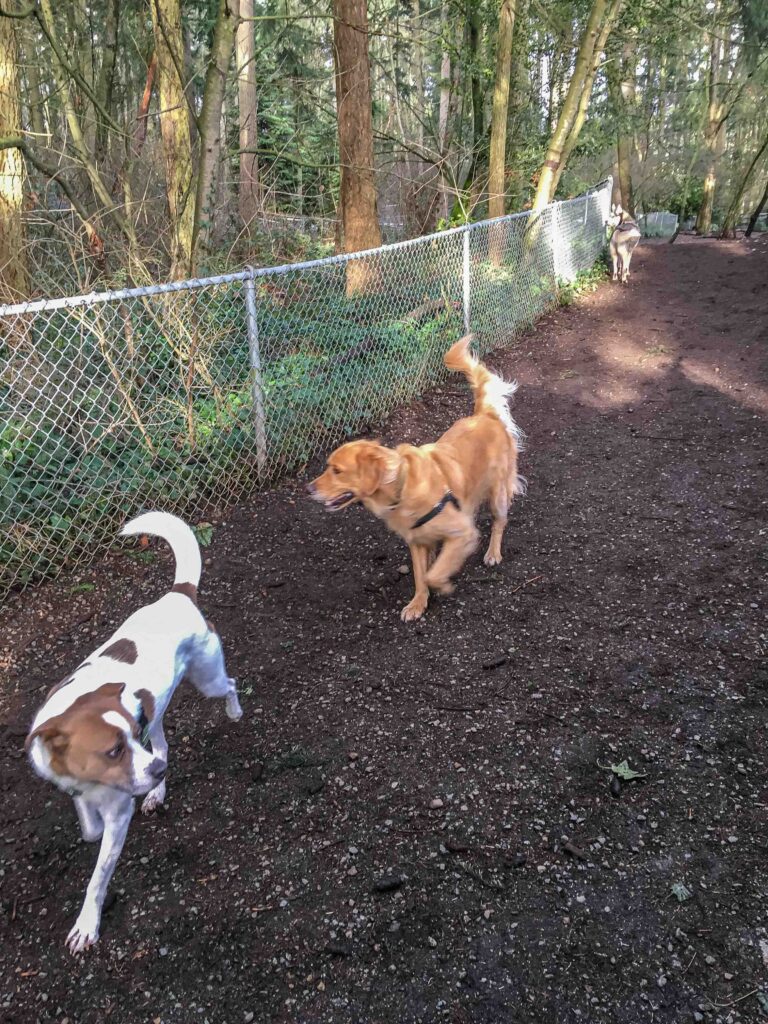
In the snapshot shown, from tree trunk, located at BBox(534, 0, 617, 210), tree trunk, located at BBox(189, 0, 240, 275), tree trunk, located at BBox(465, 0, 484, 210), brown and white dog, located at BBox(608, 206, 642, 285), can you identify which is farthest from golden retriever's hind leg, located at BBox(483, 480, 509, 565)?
brown and white dog, located at BBox(608, 206, 642, 285)

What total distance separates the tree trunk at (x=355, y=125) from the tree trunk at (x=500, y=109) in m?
3.15

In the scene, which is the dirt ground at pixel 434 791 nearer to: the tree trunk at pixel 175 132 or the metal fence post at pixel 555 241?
the tree trunk at pixel 175 132

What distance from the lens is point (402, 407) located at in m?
6.75

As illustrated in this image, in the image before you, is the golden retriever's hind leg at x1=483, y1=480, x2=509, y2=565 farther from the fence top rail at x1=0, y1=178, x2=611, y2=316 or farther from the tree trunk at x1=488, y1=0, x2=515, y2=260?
the tree trunk at x1=488, y1=0, x2=515, y2=260

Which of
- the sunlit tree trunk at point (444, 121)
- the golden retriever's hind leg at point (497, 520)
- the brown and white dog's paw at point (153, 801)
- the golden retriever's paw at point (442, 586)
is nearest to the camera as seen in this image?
the brown and white dog's paw at point (153, 801)

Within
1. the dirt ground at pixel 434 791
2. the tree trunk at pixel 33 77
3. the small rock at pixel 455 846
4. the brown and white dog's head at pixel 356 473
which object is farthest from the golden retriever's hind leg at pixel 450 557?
the tree trunk at pixel 33 77

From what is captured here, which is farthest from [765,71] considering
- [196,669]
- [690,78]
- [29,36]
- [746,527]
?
[196,669]

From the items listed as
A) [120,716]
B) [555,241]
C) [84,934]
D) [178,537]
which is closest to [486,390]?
[178,537]

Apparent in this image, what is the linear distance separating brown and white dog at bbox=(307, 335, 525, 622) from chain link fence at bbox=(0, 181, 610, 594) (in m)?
1.44

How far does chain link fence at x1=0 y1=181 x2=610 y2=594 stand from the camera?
159 inches

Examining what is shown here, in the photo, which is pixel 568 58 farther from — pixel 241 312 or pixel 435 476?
pixel 435 476

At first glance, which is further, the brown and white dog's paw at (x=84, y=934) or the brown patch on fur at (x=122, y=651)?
the brown patch on fur at (x=122, y=651)

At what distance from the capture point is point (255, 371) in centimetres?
481

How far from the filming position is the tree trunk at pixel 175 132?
18.2ft
